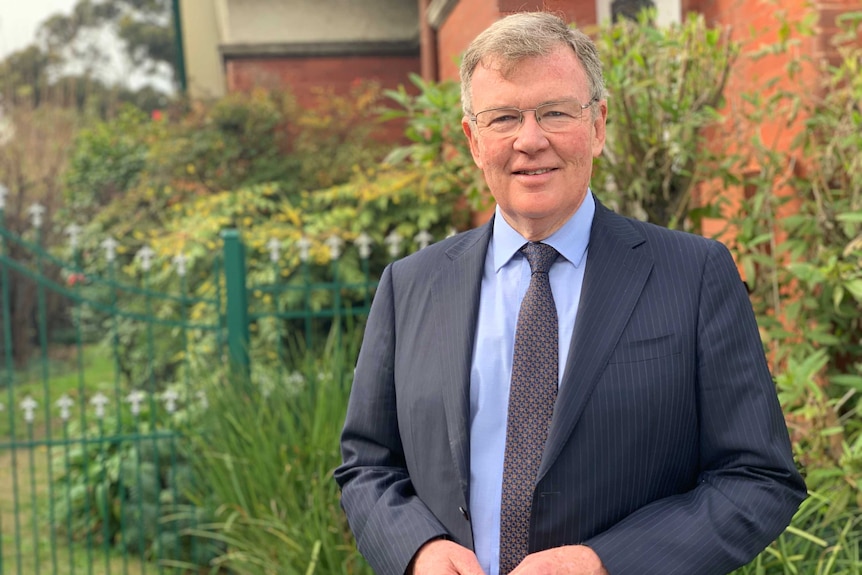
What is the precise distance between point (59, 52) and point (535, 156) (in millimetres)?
32318

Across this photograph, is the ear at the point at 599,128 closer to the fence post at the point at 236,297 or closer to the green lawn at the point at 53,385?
the fence post at the point at 236,297

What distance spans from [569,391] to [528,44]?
0.60 m

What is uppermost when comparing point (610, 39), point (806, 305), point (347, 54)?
point (347, 54)

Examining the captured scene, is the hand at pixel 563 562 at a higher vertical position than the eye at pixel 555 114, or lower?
lower

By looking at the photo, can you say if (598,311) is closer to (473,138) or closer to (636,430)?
(636,430)

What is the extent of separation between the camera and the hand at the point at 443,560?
1617 millimetres

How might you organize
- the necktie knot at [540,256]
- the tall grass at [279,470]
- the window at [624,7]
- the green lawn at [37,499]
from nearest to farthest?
the necktie knot at [540,256] < the tall grass at [279,470] < the green lawn at [37,499] < the window at [624,7]

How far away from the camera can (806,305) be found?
129 inches

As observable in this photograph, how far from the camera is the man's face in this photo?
5.42ft

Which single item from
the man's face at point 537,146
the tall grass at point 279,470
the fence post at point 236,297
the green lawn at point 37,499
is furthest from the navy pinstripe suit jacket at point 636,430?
the green lawn at point 37,499

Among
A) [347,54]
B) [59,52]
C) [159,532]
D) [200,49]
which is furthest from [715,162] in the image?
[59,52]

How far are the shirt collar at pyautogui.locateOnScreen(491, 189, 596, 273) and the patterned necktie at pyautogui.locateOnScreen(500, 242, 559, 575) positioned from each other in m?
0.12

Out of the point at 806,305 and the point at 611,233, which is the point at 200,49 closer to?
the point at 806,305

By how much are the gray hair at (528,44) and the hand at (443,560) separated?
78 centimetres
